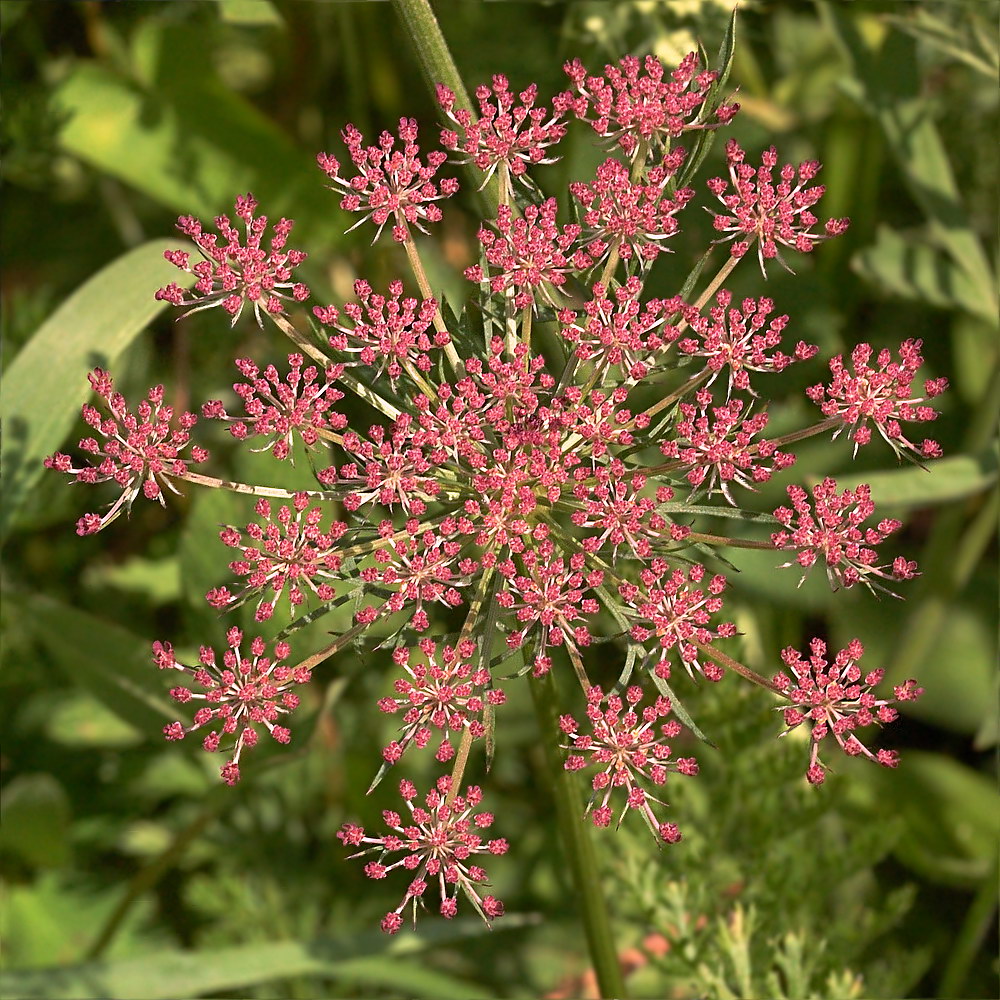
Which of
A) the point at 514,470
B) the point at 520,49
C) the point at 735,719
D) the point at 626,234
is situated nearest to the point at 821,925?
the point at 735,719

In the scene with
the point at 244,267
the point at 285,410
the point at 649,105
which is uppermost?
the point at 649,105

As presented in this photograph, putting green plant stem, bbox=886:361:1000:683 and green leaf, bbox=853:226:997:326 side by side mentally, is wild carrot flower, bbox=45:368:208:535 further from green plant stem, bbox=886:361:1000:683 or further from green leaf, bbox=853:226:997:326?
green plant stem, bbox=886:361:1000:683

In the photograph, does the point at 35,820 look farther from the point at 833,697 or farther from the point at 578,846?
→ the point at 833,697

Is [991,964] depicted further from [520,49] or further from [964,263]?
[520,49]

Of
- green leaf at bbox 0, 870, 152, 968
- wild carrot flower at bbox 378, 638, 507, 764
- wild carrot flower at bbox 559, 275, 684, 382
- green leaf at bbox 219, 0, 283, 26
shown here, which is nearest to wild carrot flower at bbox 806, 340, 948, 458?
wild carrot flower at bbox 559, 275, 684, 382

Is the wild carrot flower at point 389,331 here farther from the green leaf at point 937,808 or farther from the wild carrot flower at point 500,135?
the green leaf at point 937,808

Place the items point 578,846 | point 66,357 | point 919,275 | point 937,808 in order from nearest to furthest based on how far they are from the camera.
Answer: point 578,846 → point 66,357 → point 919,275 → point 937,808

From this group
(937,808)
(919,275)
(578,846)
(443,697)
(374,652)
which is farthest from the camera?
(937,808)

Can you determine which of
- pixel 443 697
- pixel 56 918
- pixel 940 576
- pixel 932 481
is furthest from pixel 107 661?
pixel 940 576
